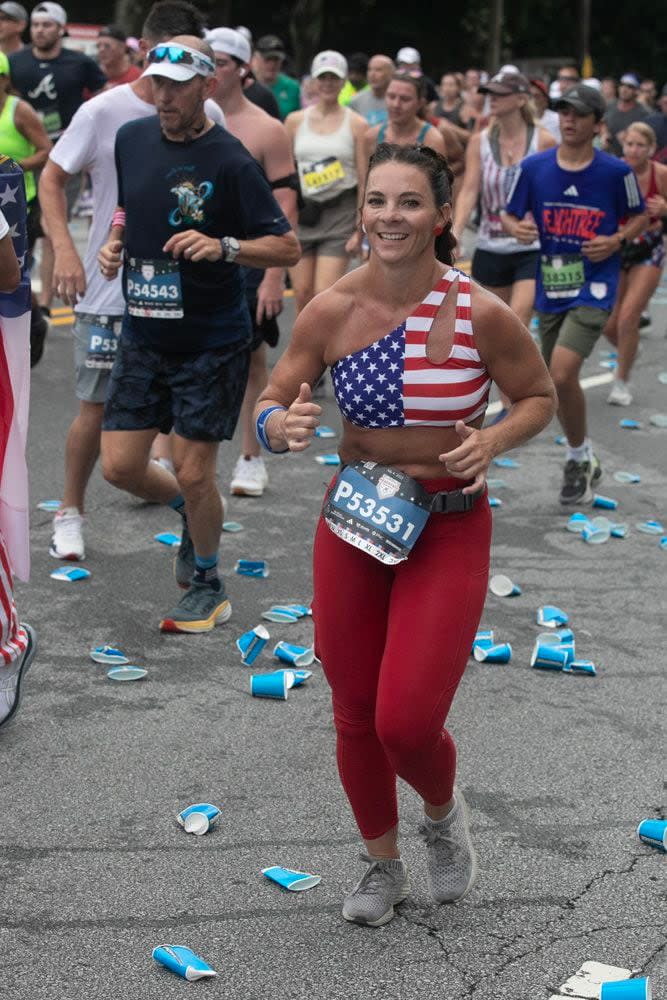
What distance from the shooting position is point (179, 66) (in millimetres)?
5543

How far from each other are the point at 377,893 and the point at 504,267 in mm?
6261

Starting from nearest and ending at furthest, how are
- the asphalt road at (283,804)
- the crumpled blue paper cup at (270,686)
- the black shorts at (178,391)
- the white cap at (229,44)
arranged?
the asphalt road at (283,804) < the crumpled blue paper cup at (270,686) < the black shorts at (178,391) < the white cap at (229,44)

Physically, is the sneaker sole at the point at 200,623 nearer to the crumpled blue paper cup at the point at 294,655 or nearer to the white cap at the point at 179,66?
the crumpled blue paper cup at the point at 294,655

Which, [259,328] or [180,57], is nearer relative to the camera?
[180,57]

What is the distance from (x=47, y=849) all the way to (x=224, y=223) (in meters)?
2.52

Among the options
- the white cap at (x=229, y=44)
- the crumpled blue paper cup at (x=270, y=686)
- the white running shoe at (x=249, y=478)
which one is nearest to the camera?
the crumpled blue paper cup at (x=270, y=686)

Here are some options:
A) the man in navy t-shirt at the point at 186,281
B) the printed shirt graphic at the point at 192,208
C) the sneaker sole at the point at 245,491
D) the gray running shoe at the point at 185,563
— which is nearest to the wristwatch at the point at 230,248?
the man in navy t-shirt at the point at 186,281

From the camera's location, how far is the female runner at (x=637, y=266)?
1052 centimetres

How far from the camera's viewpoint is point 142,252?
5.84 metres

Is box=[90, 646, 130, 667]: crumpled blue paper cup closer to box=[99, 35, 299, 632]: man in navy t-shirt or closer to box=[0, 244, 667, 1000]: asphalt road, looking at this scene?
box=[0, 244, 667, 1000]: asphalt road

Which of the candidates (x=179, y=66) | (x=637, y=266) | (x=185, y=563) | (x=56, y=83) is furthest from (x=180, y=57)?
(x=56, y=83)

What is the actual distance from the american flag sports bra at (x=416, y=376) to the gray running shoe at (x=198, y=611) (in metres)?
2.41

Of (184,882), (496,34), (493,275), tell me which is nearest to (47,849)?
(184,882)

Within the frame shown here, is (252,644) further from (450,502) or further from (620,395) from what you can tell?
(620,395)
